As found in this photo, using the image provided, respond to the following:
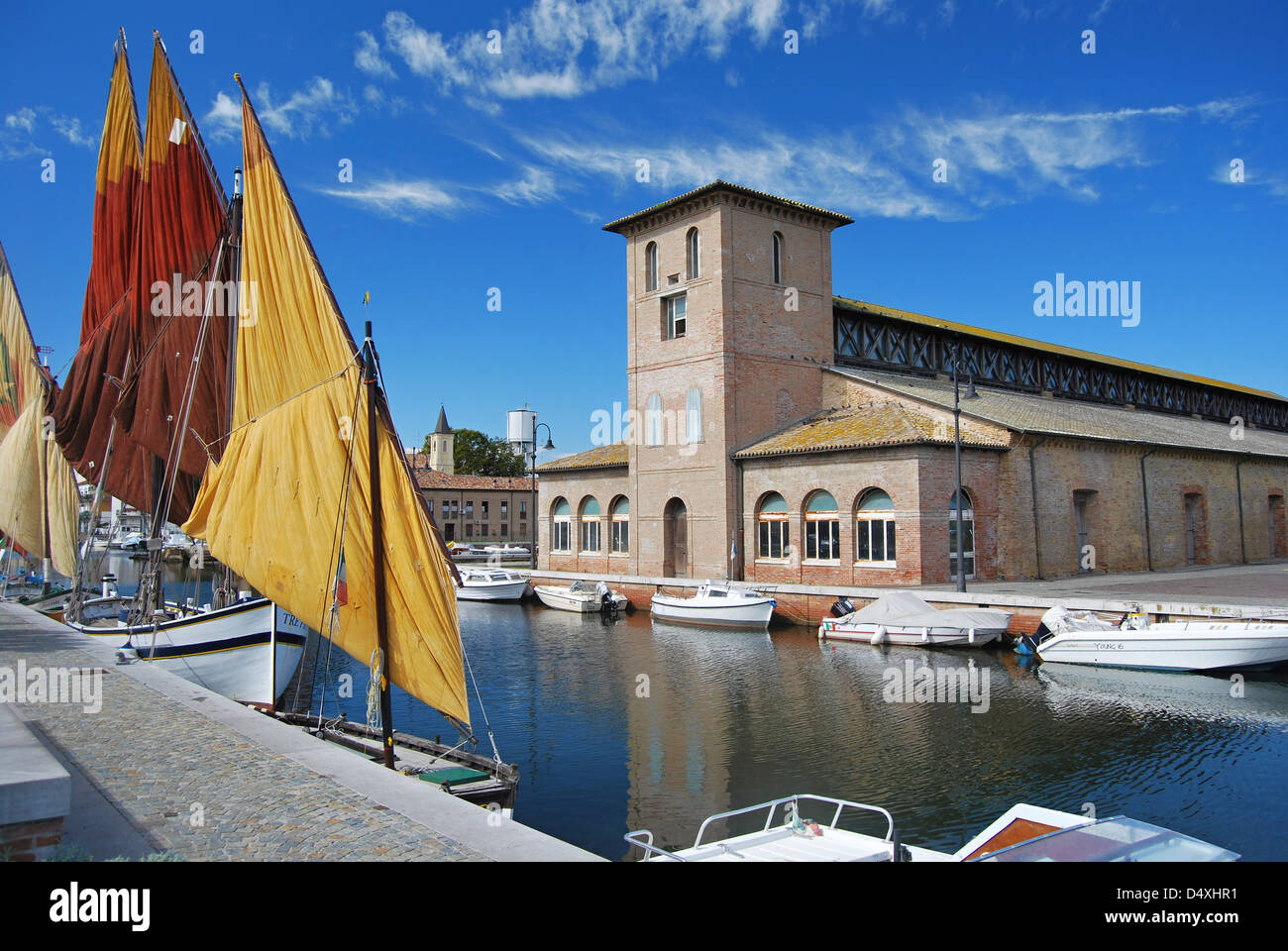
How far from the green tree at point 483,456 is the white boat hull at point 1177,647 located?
9029 cm

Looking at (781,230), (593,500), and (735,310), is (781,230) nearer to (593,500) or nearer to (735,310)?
(735,310)

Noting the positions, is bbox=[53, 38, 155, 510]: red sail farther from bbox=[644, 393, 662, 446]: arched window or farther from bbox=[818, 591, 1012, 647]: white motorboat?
bbox=[644, 393, 662, 446]: arched window

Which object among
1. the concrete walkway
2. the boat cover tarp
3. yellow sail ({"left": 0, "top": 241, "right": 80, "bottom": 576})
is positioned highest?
yellow sail ({"left": 0, "top": 241, "right": 80, "bottom": 576})

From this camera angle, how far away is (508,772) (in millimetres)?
11852

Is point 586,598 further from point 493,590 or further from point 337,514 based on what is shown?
point 337,514

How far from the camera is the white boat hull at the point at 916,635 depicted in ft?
85.2

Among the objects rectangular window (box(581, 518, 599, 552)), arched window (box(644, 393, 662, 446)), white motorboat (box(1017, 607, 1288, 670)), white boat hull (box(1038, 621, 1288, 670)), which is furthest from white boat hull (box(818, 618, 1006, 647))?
rectangular window (box(581, 518, 599, 552))

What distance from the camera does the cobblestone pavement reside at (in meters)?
6.86

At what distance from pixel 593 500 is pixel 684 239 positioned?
14468 millimetres

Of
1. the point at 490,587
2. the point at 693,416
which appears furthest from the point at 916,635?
the point at 490,587

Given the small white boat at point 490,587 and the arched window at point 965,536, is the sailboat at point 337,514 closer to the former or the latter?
the arched window at point 965,536

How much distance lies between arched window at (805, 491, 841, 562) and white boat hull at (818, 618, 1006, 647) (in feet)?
20.7
